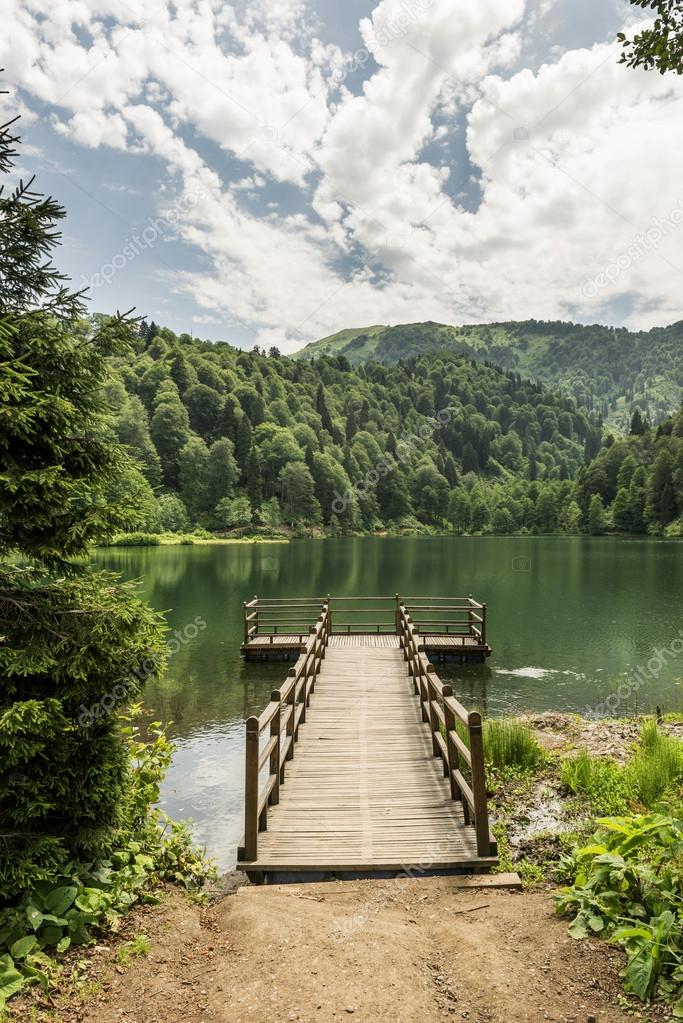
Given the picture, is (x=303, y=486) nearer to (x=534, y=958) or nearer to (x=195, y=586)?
(x=195, y=586)

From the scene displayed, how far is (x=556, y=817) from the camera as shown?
8.87m

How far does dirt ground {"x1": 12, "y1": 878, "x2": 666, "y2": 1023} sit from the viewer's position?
4172 millimetres

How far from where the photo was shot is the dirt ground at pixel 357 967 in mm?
4172

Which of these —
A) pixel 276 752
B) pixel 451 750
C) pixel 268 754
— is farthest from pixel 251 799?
pixel 451 750

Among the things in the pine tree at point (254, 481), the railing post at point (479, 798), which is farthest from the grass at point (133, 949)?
the pine tree at point (254, 481)

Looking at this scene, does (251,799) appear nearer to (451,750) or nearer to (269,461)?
(451,750)

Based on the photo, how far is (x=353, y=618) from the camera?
34.2 meters

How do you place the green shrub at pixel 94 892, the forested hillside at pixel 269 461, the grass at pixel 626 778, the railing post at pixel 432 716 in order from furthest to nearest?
the forested hillside at pixel 269 461 < the railing post at pixel 432 716 < the grass at pixel 626 778 < the green shrub at pixel 94 892

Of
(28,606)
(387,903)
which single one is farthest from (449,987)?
(28,606)

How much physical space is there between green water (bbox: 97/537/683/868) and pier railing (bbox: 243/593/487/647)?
148cm

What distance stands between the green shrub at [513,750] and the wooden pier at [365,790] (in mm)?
748

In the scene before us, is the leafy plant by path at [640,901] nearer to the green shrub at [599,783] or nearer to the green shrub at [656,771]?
the green shrub at [599,783]

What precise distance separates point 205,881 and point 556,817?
5.20m

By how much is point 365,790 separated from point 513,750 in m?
3.97
